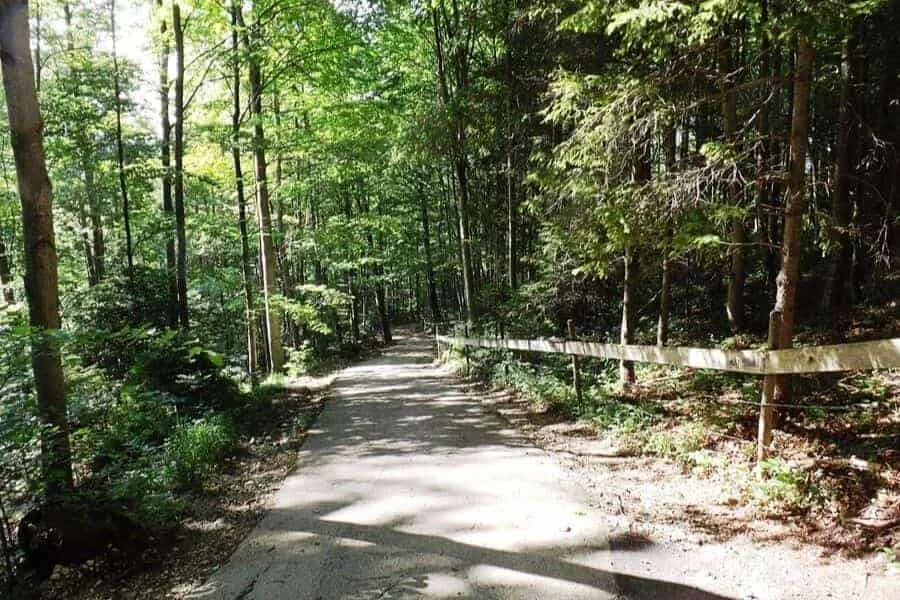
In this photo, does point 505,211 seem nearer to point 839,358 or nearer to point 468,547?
point 839,358

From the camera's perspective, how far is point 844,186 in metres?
9.65

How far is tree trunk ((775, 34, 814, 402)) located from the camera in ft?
16.9

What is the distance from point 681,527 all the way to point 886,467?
72.9 inches

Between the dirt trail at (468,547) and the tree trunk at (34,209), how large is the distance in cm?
229

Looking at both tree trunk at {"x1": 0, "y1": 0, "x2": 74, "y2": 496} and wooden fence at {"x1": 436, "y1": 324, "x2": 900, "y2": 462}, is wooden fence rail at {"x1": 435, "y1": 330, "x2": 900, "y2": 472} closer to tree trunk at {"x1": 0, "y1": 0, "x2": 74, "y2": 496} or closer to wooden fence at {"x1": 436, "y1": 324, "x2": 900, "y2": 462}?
wooden fence at {"x1": 436, "y1": 324, "x2": 900, "y2": 462}

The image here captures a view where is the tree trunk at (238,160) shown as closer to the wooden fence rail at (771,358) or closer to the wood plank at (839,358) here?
the wooden fence rail at (771,358)

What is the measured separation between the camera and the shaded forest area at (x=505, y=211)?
493cm

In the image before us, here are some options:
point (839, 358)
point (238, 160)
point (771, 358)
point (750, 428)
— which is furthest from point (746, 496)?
point (238, 160)

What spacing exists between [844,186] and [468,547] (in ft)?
33.0

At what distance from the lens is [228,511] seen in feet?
17.5

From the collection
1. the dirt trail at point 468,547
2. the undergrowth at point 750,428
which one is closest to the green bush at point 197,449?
the dirt trail at point 468,547

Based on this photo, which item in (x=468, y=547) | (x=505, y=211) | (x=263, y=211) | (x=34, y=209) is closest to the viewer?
(x=468, y=547)

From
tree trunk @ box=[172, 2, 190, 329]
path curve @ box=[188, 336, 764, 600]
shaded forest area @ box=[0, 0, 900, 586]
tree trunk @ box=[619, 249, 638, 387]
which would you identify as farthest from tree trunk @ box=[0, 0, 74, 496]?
tree trunk @ box=[619, 249, 638, 387]

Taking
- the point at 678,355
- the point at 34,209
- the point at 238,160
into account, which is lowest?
the point at 678,355
